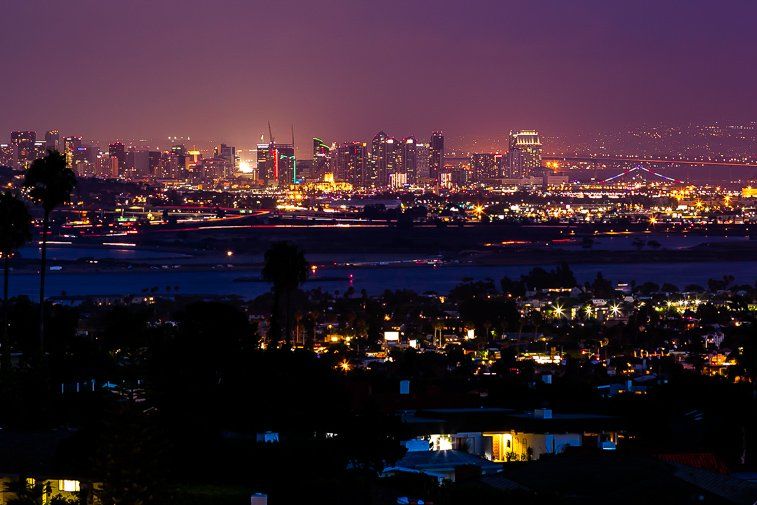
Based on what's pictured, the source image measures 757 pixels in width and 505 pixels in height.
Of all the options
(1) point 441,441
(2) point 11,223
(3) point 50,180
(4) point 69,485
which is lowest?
(1) point 441,441

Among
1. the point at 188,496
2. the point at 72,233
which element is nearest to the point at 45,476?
the point at 188,496

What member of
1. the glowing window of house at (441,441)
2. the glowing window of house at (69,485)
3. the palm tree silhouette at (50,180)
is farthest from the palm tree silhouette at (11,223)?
the glowing window of house at (69,485)

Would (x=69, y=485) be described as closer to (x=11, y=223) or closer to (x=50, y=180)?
(x=50, y=180)

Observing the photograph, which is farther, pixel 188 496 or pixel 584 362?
pixel 584 362

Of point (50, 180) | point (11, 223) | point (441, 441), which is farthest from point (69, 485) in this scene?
point (11, 223)

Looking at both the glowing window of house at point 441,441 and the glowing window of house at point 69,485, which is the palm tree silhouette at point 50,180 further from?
the glowing window of house at point 69,485

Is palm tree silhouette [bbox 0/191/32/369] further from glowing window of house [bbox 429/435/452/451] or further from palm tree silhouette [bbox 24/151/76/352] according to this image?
glowing window of house [bbox 429/435/452/451]

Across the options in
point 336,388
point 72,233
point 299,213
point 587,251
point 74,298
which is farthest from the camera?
point 299,213

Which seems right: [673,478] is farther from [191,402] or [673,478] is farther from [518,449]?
[518,449]

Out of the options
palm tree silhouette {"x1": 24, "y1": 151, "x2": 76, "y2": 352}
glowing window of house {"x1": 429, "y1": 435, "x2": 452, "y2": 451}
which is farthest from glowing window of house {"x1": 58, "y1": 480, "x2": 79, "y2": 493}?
palm tree silhouette {"x1": 24, "y1": 151, "x2": 76, "y2": 352}
